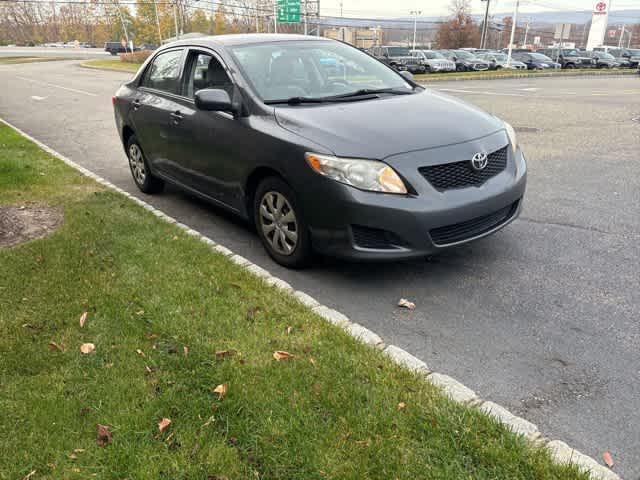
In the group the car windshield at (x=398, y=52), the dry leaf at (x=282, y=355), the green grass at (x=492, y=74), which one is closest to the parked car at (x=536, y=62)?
the green grass at (x=492, y=74)

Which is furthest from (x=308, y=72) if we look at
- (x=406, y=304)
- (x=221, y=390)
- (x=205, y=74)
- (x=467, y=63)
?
(x=467, y=63)

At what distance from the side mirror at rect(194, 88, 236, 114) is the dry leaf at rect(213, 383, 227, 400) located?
2388 mm

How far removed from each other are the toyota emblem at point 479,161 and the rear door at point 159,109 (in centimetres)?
287

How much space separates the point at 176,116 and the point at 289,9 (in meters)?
42.9

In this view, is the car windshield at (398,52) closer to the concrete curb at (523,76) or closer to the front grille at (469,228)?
the concrete curb at (523,76)

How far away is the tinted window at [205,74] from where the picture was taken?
15.6 feet

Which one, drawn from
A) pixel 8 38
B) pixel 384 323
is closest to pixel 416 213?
pixel 384 323

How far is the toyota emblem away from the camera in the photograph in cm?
386

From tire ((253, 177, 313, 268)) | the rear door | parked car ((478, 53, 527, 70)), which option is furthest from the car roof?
parked car ((478, 53, 527, 70))

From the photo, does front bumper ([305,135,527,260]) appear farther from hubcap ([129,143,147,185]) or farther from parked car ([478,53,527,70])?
parked car ([478,53,527,70])

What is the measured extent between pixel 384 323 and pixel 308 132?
143 centimetres

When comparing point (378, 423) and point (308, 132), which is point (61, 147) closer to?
point (308, 132)

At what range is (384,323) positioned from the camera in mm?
3576

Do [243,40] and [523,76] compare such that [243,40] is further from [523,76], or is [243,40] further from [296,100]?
[523,76]
